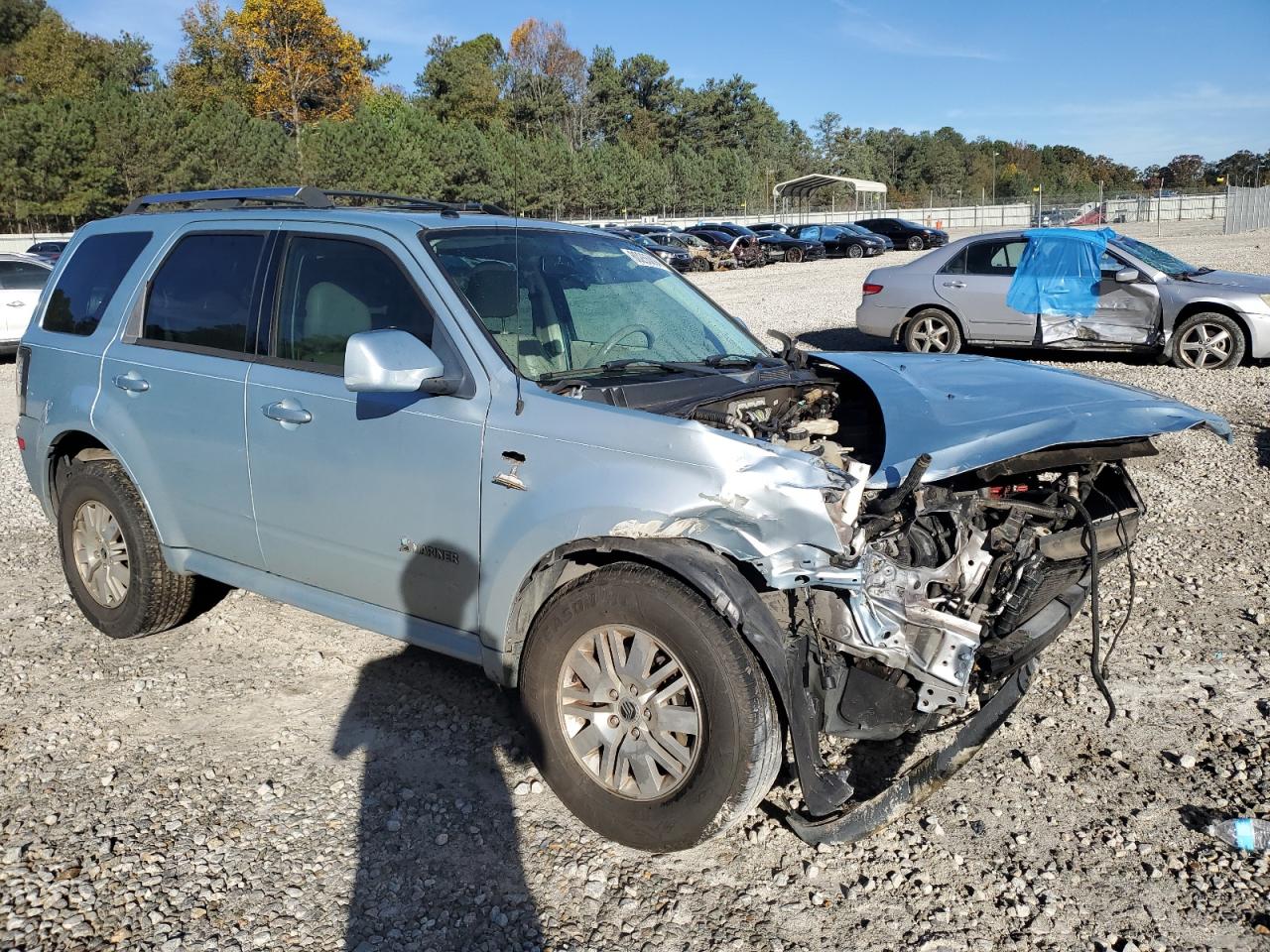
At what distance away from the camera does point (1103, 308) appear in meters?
11.6

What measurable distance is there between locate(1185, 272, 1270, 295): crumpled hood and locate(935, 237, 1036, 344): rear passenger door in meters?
1.79

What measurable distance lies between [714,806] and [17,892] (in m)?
2.11

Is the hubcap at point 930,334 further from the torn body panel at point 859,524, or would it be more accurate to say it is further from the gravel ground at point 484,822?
the torn body panel at point 859,524

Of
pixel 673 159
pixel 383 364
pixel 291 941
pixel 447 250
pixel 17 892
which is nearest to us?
pixel 291 941

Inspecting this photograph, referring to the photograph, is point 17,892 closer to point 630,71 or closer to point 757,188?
point 757,188

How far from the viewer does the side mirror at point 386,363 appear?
→ 10.7ft

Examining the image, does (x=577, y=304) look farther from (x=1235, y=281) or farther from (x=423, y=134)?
(x=423, y=134)

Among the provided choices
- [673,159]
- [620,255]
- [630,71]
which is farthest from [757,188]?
[620,255]

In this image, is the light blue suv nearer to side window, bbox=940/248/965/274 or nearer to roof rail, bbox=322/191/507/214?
roof rail, bbox=322/191/507/214

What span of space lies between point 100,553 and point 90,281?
1.33 metres

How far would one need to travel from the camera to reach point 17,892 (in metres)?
3.07

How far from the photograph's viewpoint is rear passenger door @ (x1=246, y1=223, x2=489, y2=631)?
3.55m

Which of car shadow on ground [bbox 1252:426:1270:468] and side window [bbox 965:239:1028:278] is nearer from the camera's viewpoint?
car shadow on ground [bbox 1252:426:1270:468]

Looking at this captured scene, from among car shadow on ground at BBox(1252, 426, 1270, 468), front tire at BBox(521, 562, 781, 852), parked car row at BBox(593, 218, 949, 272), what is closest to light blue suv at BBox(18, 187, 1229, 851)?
front tire at BBox(521, 562, 781, 852)
